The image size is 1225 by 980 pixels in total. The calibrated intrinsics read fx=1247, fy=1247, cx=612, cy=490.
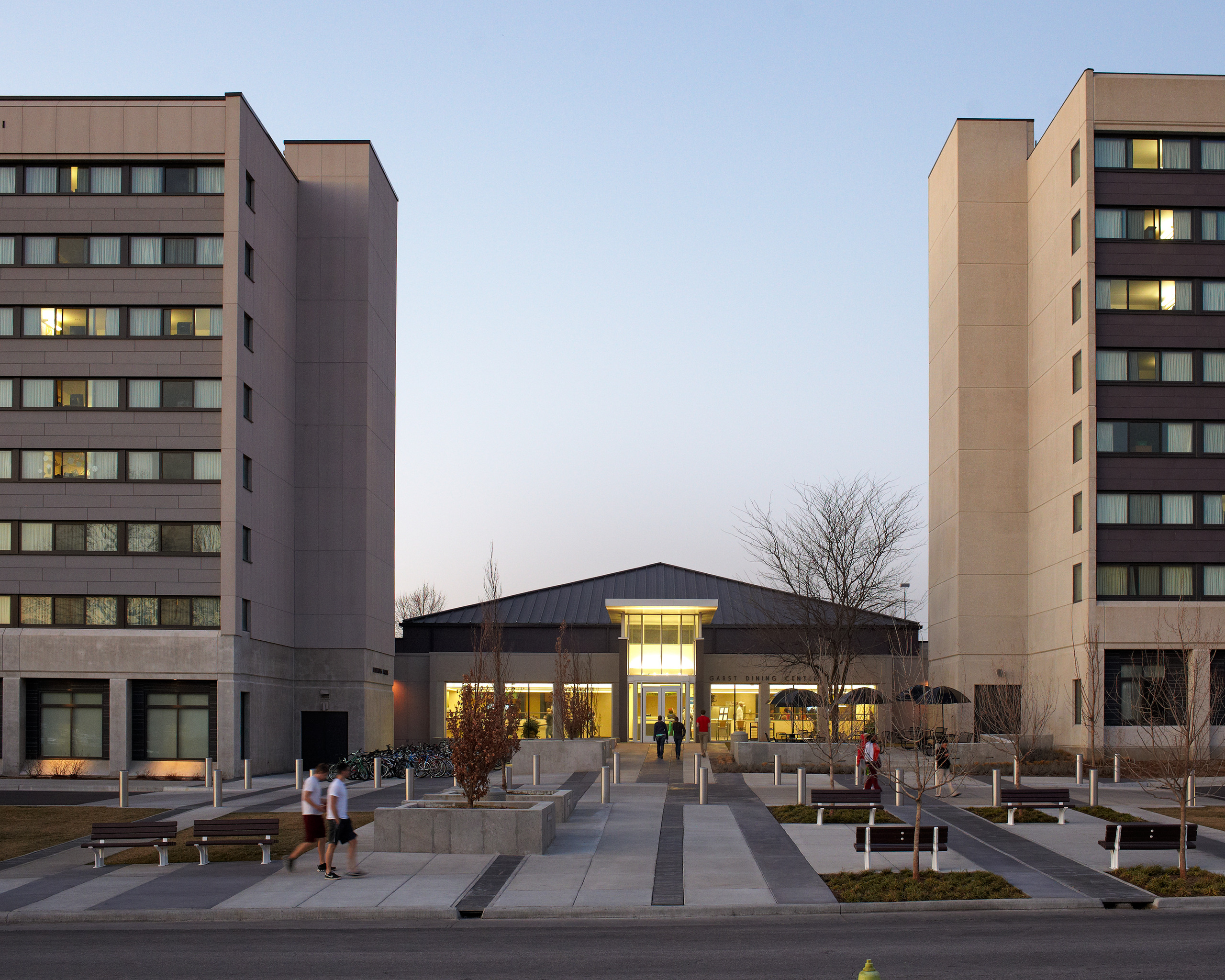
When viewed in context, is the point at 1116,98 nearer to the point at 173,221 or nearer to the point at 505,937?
the point at 173,221

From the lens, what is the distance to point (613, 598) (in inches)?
2758

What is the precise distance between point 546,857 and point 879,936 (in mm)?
7943

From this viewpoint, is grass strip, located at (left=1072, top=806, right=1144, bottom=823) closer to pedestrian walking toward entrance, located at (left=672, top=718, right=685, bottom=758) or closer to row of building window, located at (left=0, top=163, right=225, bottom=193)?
pedestrian walking toward entrance, located at (left=672, top=718, right=685, bottom=758)

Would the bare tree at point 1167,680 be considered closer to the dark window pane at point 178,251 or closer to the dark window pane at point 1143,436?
the dark window pane at point 1143,436

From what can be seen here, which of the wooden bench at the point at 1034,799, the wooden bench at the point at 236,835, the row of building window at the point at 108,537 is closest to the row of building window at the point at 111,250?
the row of building window at the point at 108,537

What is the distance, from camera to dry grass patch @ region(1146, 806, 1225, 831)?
2719 centimetres

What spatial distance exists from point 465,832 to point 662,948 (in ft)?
25.8

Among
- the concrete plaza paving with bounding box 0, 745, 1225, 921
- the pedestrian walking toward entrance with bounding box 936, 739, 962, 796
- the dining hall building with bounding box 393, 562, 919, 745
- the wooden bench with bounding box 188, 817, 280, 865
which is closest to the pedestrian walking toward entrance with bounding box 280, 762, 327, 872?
the concrete plaza paving with bounding box 0, 745, 1225, 921

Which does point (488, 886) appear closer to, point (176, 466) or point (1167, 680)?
point (176, 466)

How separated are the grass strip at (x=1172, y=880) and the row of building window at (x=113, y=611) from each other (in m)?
34.1

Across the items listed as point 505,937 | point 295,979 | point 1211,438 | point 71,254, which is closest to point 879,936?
point 505,937

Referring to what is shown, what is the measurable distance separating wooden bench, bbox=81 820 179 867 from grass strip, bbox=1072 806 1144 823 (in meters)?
19.8

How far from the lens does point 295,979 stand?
1424cm

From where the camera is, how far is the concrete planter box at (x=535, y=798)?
25938 mm
